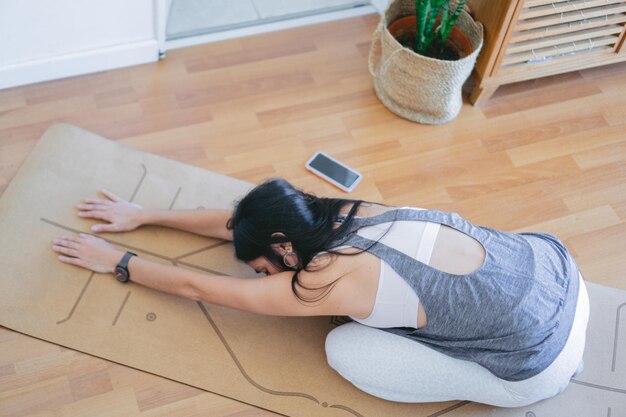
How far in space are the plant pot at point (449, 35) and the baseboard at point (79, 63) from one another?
88cm

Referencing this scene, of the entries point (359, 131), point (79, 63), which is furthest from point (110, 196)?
point (359, 131)

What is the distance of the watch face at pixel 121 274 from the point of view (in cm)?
190

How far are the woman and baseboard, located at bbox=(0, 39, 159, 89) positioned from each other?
0.97m

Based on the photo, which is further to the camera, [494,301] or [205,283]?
[205,283]

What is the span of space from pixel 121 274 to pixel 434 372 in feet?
2.96

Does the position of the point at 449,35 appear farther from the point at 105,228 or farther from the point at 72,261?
the point at 72,261

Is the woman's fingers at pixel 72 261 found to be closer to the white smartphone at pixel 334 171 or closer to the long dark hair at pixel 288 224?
the long dark hair at pixel 288 224

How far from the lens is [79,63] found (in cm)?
240

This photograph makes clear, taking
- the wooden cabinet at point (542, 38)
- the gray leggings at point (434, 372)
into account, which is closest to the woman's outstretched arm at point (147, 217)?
the gray leggings at point (434, 372)

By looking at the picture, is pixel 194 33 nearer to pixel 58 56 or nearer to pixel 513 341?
pixel 58 56

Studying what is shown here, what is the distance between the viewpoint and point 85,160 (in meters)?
2.21

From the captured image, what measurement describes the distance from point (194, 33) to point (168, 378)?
1.38 meters

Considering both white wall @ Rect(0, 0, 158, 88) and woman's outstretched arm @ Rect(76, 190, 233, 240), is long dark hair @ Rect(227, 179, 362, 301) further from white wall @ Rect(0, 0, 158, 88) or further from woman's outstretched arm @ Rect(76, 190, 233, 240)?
white wall @ Rect(0, 0, 158, 88)

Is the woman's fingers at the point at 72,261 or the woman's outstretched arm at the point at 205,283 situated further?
the woman's fingers at the point at 72,261
